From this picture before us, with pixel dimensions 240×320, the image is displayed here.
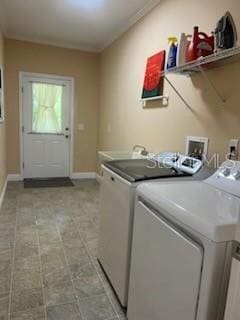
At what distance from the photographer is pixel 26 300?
5.65ft

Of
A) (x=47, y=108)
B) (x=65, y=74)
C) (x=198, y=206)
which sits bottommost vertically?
(x=198, y=206)

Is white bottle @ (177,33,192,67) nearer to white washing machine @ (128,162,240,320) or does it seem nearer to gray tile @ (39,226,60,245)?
white washing machine @ (128,162,240,320)

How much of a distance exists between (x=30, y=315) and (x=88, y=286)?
0.45 m

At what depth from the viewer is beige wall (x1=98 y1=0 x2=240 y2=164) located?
5.77 ft

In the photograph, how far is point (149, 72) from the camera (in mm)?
2773

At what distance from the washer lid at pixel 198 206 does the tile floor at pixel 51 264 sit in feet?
3.10

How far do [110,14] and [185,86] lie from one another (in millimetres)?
1705

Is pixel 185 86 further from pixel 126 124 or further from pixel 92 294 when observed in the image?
pixel 92 294

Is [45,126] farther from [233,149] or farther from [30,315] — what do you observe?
[233,149]

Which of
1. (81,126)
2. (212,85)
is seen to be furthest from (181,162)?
(81,126)

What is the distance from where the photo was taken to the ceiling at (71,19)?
2.93m

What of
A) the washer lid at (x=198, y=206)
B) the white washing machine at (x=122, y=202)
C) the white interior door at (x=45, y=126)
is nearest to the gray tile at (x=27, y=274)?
the white washing machine at (x=122, y=202)

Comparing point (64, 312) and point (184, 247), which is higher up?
point (184, 247)

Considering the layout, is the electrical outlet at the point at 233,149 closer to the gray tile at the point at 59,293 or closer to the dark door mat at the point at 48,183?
the gray tile at the point at 59,293
